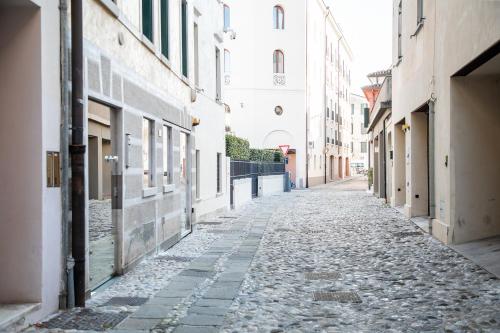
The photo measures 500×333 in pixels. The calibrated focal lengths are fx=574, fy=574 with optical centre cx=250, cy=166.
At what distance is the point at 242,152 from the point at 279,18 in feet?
54.8

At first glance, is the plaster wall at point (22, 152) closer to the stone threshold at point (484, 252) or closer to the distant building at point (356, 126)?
the stone threshold at point (484, 252)

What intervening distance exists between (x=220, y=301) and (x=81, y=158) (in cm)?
213

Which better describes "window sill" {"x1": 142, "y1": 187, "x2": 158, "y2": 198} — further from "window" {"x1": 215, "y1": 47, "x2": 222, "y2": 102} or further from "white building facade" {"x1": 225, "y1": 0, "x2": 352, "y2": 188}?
"white building facade" {"x1": 225, "y1": 0, "x2": 352, "y2": 188}

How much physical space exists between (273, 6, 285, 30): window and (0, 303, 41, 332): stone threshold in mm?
34710

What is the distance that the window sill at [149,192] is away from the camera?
8.66m

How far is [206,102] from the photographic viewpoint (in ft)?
51.1

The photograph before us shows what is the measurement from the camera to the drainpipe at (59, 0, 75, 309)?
18.5 ft

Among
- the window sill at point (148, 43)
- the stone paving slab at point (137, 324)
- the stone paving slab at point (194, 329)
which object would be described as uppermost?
the window sill at point (148, 43)

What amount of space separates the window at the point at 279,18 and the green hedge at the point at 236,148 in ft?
49.4

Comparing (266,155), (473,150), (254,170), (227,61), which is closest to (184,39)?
(473,150)

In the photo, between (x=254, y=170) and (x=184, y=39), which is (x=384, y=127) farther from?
(x=184, y=39)

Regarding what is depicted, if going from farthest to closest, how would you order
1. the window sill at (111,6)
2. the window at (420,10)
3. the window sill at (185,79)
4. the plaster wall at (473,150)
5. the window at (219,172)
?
1. the window at (219,172)
2. the window at (420,10)
3. the window sill at (185,79)
4. the plaster wall at (473,150)
5. the window sill at (111,6)

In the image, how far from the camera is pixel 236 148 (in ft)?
76.5

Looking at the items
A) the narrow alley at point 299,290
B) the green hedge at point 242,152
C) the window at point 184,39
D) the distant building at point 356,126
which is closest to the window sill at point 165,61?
the window at point 184,39
